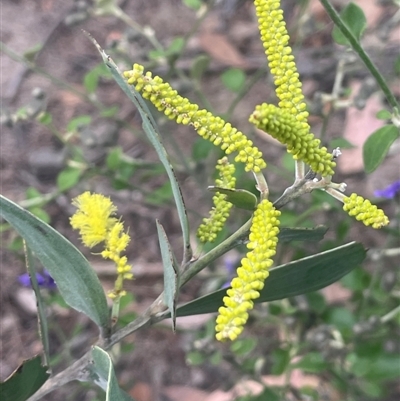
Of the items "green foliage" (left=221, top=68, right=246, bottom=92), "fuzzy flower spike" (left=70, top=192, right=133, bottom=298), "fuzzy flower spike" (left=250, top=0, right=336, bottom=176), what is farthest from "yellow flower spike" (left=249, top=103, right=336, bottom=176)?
"green foliage" (left=221, top=68, right=246, bottom=92)

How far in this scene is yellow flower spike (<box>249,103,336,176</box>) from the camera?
52 cm

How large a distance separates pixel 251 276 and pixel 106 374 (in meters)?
0.27

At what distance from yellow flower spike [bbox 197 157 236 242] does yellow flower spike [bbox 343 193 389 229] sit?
0.16 meters

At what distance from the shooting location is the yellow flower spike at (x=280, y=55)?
0.64 meters

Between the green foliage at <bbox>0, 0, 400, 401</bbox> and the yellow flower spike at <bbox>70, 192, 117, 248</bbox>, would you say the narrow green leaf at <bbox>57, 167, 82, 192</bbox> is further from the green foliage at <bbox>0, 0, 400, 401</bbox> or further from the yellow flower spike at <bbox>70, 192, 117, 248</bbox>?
the yellow flower spike at <bbox>70, 192, 117, 248</bbox>

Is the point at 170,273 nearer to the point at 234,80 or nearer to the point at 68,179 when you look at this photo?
the point at 68,179

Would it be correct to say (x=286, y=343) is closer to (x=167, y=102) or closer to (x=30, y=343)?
(x=30, y=343)

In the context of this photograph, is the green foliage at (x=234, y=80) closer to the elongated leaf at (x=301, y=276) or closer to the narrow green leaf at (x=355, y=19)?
the narrow green leaf at (x=355, y=19)

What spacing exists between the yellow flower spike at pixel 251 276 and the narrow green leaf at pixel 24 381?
348 mm

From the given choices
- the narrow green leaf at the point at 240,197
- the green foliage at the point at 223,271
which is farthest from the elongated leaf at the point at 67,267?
the narrow green leaf at the point at 240,197

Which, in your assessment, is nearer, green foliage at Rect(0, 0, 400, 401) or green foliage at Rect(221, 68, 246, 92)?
green foliage at Rect(0, 0, 400, 401)

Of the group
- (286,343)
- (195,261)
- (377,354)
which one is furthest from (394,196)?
(195,261)

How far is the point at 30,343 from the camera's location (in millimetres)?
1926

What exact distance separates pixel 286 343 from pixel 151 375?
567 mm
